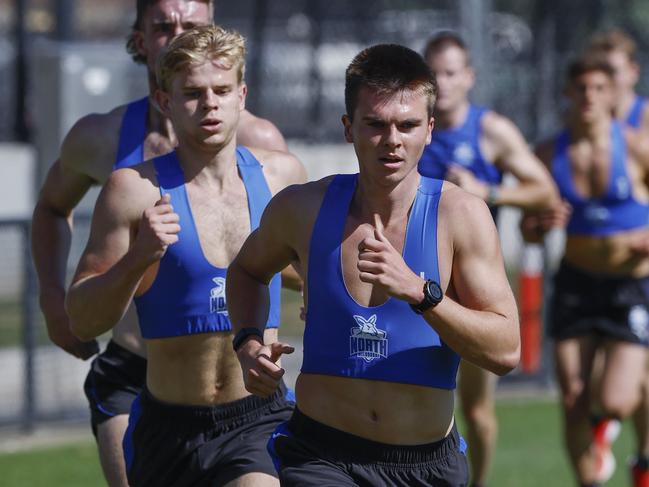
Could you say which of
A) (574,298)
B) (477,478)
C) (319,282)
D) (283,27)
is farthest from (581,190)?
(283,27)

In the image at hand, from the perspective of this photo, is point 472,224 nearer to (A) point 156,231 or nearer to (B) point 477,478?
(A) point 156,231

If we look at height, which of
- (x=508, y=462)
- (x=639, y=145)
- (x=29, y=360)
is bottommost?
(x=508, y=462)

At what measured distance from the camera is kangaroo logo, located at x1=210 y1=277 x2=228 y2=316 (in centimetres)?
477

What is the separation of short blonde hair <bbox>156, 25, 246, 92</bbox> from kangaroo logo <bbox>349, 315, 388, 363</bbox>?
3.62ft

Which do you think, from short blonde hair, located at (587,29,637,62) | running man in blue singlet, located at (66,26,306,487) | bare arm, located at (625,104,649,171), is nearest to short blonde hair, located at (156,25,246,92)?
running man in blue singlet, located at (66,26,306,487)

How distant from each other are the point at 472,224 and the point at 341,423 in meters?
0.71

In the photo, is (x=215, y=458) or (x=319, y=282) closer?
(x=319, y=282)

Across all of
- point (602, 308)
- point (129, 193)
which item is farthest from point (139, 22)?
point (602, 308)

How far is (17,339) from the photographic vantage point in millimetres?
10062

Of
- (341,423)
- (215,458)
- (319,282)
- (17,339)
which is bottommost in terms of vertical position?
(17,339)

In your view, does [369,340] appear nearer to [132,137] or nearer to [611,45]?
[132,137]

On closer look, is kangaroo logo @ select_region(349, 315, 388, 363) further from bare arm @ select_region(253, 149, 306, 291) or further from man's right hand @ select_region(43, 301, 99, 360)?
man's right hand @ select_region(43, 301, 99, 360)

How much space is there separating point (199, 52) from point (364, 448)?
1.45 m

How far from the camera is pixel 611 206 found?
853cm
